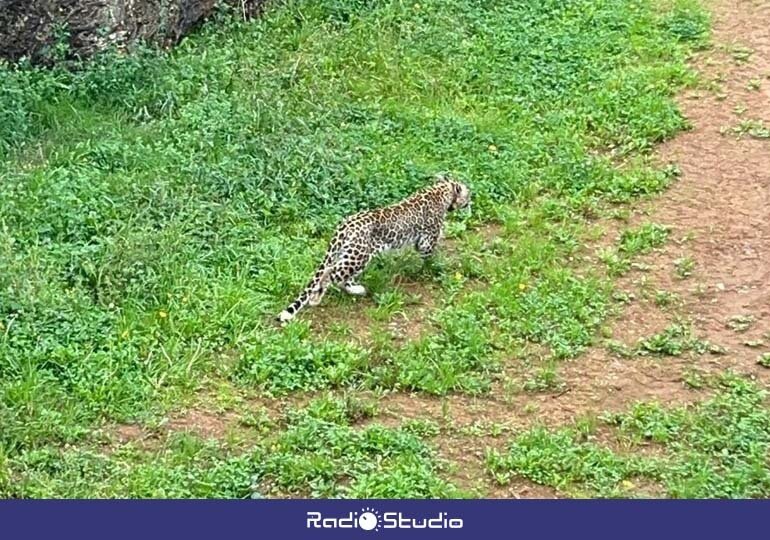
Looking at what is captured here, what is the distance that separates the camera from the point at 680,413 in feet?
25.9

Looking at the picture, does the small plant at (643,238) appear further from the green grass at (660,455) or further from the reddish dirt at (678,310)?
the green grass at (660,455)

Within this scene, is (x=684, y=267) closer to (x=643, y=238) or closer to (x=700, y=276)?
(x=700, y=276)

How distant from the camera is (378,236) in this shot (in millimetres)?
9281

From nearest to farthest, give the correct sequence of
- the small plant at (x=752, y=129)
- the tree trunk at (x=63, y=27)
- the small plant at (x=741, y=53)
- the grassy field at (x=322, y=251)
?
the grassy field at (x=322, y=251) → the tree trunk at (x=63, y=27) → the small plant at (x=752, y=129) → the small plant at (x=741, y=53)

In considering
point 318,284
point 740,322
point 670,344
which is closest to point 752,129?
point 740,322

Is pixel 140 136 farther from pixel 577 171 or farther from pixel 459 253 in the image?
pixel 577 171

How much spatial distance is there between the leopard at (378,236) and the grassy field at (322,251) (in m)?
0.14

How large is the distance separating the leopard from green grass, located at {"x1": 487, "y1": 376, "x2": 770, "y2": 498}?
199 centimetres

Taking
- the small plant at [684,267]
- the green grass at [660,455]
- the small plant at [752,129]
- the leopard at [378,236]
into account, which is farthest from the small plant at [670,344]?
the small plant at [752,129]

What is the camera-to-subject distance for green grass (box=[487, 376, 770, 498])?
7172mm

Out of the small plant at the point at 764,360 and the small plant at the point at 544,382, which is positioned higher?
the small plant at the point at 544,382

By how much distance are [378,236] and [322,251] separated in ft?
1.59

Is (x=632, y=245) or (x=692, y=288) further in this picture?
(x=632, y=245)

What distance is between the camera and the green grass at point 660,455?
7.17m
